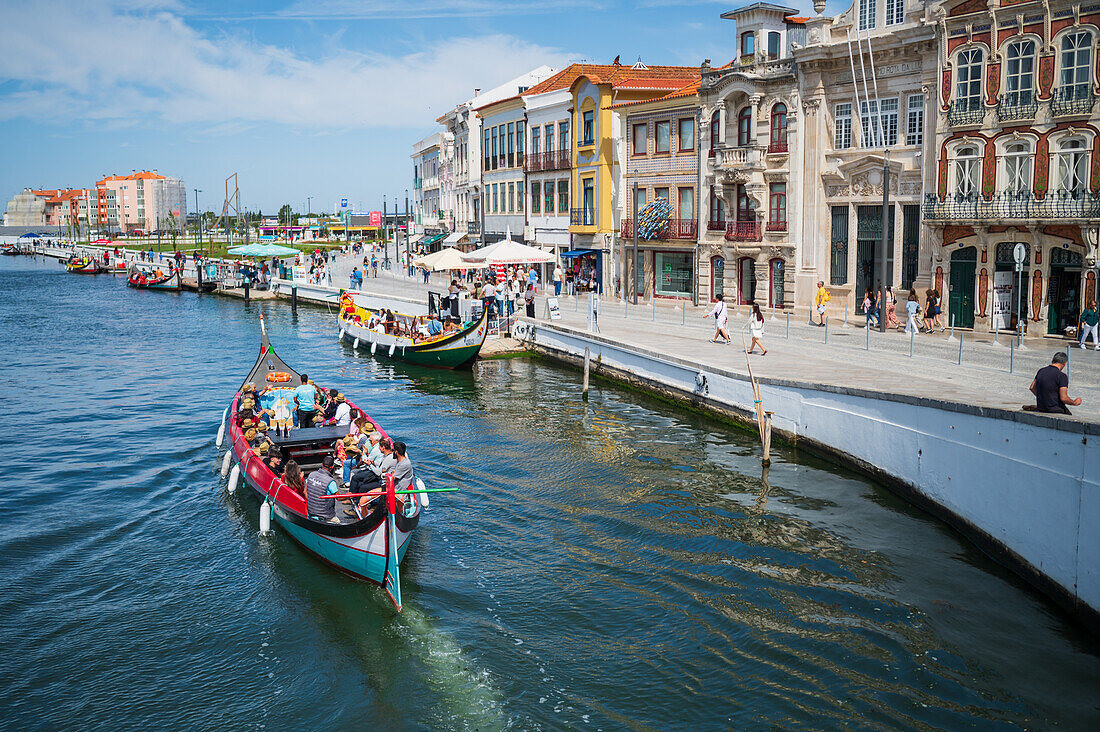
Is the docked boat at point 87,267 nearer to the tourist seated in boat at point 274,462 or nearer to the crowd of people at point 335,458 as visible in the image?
the crowd of people at point 335,458

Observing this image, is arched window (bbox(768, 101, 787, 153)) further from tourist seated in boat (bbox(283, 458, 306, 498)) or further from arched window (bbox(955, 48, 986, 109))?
tourist seated in boat (bbox(283, 458, 306, 498))

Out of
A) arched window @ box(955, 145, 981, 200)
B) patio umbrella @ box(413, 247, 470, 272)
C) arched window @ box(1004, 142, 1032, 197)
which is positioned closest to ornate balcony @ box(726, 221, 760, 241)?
arched window @ box(955, 145, 981, 200)

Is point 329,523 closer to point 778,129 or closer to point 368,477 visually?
point 368,477

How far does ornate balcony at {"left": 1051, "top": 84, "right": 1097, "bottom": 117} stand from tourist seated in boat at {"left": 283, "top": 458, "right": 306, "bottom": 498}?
25302 mm

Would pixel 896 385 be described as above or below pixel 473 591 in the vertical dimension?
above

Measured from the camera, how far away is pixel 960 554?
16922 mm

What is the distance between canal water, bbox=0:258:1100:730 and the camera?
41.1 feet

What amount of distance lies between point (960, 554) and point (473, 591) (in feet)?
27.9

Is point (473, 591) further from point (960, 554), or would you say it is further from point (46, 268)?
point (46, 268)

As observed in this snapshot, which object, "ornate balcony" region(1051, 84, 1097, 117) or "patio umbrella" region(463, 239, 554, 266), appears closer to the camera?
"ornate balcony" region(1051, 84, 1097, 117)

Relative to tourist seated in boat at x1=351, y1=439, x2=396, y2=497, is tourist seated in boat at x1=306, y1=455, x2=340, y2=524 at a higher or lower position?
lower

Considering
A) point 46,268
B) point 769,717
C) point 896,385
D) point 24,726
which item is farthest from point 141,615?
point 46,268

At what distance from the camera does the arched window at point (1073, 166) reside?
29.4 m

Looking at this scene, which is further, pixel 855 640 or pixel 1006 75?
pixel 1006 75
